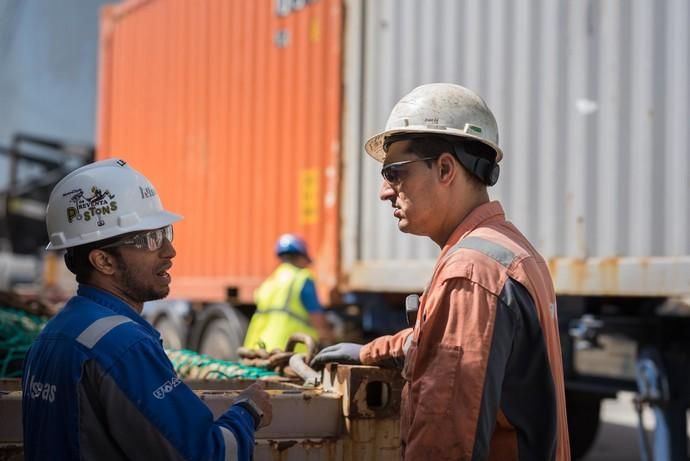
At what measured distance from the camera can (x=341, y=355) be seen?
2930mm

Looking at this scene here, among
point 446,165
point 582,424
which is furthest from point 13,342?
point 582,424

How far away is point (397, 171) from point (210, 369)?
145 cm

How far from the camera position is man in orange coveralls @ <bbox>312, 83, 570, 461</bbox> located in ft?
6.40

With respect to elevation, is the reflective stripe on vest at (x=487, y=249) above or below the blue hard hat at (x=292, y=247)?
below

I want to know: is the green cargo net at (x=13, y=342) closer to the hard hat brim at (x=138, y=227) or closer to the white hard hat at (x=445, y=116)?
the hard hat brim at (x=138, y=227)

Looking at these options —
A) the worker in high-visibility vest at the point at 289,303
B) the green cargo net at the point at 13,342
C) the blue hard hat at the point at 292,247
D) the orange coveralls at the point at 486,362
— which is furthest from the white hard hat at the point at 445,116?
the blue hard hat at the point at 292,247

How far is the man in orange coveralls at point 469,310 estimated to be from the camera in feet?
6.40

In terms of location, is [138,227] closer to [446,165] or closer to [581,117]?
[446,165]

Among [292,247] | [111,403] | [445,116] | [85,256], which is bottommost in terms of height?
[111,403]

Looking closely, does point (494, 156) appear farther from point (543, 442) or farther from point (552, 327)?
point (543, 442)

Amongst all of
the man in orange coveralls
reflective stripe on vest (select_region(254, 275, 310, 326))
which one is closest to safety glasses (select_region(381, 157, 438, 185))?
the man in orange coveralls

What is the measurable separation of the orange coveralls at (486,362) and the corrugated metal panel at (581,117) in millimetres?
3044

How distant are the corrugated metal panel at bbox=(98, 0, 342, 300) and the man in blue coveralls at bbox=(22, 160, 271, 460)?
16.0ft

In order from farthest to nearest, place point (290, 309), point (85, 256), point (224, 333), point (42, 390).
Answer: point (224, 333), point (290, 309), point (85, 256), point (42, 390)
